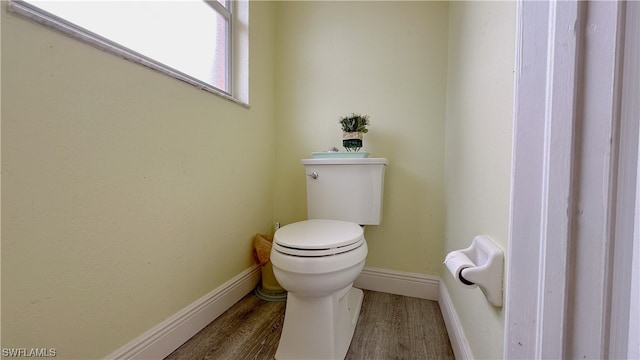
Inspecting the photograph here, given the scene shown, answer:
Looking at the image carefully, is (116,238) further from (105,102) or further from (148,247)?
(105,102)

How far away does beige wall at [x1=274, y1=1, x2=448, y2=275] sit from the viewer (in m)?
1.34

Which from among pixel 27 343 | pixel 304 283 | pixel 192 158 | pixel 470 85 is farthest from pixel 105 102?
pixel 470 85

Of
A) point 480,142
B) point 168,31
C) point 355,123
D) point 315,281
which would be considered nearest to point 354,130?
point 355,123

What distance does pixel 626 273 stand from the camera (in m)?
0.38

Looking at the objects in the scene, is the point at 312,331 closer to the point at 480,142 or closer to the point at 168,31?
the point at 480,142

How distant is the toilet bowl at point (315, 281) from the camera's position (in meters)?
0.82

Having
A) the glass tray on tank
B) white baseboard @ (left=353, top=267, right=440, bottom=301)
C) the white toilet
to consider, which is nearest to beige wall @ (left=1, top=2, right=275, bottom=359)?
the white toilet

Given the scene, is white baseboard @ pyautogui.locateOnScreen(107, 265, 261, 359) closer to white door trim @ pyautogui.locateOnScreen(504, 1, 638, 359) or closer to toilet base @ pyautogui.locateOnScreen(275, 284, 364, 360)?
toilet base @ pyautogui.locateOnScreen(275, 284, 364, 360)

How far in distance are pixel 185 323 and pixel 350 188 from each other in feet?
2.98

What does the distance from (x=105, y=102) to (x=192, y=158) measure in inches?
13.3

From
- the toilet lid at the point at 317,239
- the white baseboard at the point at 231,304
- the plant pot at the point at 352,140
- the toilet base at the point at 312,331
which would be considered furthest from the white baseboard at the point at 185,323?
the plant pot at the point at 352,140

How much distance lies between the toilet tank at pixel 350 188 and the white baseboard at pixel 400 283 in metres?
0.36

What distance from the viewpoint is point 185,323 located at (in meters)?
0.98

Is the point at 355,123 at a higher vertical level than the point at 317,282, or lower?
higher
